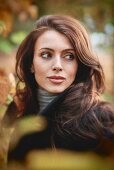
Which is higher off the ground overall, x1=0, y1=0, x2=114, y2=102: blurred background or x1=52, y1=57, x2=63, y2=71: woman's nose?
x1=0, y1=0, x2=114, y2=102: blurred background

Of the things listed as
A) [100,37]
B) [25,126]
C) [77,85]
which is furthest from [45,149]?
[100,37]

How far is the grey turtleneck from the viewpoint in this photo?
1423mm

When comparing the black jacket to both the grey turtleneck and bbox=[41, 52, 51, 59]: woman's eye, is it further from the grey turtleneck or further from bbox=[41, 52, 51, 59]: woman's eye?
bbox=[41, 52, 51, 59]: woman's eye

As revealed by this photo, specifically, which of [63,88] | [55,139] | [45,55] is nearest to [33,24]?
[45,55]

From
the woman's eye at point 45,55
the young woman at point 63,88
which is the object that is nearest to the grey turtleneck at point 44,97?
the young woman at point 63,88

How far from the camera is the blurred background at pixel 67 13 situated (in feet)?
4.64

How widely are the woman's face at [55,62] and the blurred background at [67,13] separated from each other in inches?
2.7

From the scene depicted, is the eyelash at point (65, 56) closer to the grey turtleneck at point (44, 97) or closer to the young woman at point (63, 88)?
the young woman at point (63, 88)

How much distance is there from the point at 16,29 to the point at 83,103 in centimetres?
32

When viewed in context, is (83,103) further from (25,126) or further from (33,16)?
(33,16)

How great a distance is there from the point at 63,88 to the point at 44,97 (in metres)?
0.07

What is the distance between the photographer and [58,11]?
56.0 inches

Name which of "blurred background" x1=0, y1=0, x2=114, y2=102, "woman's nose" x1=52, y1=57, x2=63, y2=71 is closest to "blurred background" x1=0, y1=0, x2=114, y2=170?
"blurred background" x1=0, y1=0, x2=114, y2=102

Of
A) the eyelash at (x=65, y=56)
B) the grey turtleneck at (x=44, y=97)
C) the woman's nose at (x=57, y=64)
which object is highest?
the eyelash at (x=65, y=56)
